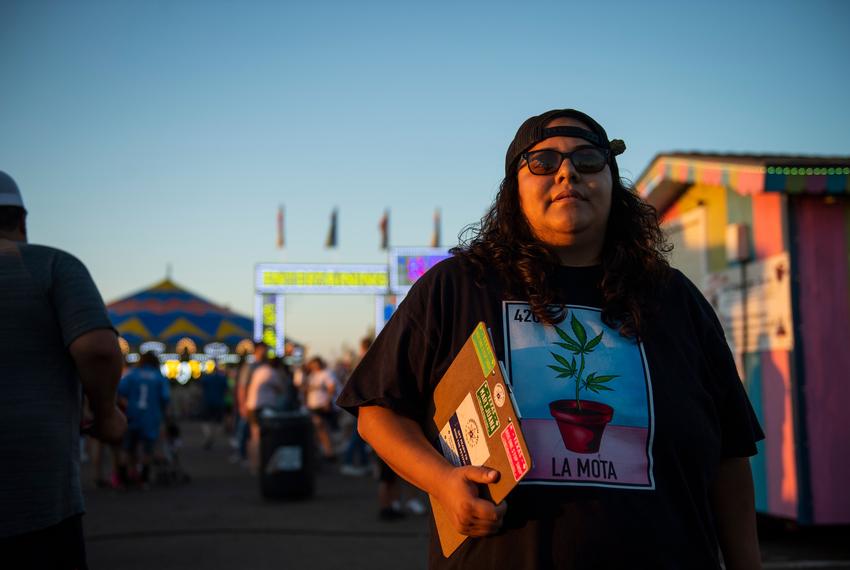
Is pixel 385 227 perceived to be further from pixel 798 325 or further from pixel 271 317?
pixel 798 325

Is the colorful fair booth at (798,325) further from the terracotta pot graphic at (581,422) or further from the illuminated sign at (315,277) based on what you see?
the illuminated sign at (315,277)

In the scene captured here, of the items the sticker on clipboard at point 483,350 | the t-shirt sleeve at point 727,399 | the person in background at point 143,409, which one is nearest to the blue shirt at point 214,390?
the person in background at point 143,409

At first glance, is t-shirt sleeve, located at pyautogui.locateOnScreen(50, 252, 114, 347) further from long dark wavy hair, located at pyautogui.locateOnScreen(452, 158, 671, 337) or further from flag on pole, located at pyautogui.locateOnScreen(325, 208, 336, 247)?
flag on pole, located at pyautogui.locateOnScreen(325, 208, 336, 247)

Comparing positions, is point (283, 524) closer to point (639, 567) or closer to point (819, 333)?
point (819, 333)

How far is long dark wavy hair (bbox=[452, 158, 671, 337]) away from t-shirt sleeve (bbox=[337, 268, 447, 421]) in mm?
180

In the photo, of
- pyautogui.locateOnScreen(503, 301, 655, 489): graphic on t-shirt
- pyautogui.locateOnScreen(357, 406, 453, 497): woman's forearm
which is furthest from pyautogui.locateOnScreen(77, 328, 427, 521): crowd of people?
pyautogui.locateOnScreen(503, 301, 655, 489): graphic on t-shirt

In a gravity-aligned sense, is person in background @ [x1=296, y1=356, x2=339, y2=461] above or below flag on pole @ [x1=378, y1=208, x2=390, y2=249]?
below

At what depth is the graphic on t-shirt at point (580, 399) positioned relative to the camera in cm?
196

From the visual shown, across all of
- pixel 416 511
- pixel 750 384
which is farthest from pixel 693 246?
pixel 416 511

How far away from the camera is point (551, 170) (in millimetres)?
2270

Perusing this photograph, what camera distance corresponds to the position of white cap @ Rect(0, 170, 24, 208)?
3.02 meters

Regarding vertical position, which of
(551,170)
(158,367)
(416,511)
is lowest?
(416,511)

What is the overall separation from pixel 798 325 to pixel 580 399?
231 inches

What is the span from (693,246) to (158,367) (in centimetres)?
774
